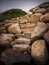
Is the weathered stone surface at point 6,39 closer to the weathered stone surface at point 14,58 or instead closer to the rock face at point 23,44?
the rock face at point 23,44

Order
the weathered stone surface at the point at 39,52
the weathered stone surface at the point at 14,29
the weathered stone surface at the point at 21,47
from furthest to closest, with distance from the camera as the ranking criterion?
the weathered stone surface at the point at 14,29 < the weathered stone surface at the point at 21,47 < the weathered stone surface at the point at 39,52

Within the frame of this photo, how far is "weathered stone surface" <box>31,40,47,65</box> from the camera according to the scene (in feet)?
Answer: 7.29

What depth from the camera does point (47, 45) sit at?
96.9 inches

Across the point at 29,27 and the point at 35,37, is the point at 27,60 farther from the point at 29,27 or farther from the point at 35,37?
A: the point at 29,27

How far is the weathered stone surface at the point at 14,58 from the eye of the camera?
2344 millimetres

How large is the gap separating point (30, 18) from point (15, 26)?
0.65 m

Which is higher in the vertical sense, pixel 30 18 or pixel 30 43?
pixel 30 18

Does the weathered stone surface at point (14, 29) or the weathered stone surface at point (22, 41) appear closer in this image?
the weathered stone surface at point (22, 41)

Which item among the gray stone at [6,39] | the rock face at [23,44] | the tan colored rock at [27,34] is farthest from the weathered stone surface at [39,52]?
the gray stone at [6,39]

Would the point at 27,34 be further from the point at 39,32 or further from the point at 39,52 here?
the point at 39,52

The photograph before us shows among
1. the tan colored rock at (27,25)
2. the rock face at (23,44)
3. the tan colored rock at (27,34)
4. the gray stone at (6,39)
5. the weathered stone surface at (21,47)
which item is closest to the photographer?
the rock face at (23,44)

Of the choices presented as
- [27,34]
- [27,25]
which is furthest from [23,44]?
[27,25]

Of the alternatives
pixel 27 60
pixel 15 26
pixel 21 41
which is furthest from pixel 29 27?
pixel 27 60

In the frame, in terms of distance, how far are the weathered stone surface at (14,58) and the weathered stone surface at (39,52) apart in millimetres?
133
